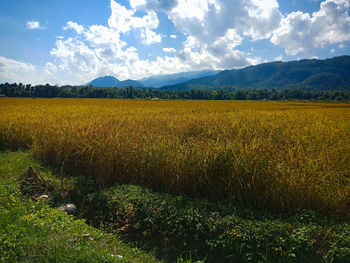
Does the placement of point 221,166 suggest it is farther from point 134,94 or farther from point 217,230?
point 134,94

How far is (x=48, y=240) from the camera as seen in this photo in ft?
8.97

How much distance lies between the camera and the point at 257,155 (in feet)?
14.1

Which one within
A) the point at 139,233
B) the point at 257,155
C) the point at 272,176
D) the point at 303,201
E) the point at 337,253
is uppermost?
the point at 257,155

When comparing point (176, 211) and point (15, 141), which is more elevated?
point (15, 141)

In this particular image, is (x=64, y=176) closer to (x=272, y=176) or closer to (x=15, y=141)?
(x=15, y=141)

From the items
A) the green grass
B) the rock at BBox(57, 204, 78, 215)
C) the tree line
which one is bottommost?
the rock at BBox(57, 204, 78, 215)

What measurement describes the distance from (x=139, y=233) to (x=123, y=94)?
86.4 metres

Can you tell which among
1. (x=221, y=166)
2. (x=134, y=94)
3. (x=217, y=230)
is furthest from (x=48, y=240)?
(x=134, y=94)

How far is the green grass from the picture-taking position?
8.37 ft

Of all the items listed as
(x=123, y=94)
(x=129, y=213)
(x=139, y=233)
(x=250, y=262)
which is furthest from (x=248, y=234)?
(x=123, y=94)

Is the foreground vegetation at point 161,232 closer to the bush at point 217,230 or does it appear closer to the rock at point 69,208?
the bush at point 217,230

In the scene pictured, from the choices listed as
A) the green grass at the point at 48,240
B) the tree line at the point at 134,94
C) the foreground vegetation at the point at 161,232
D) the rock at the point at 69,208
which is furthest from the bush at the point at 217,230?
the tree line at the point at 134,94

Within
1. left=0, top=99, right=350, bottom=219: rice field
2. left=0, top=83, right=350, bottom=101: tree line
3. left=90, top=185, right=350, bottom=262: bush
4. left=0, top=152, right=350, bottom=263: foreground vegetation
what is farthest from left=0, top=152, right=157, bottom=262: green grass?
left=0, top=83, right=350, bottom=101: tree line

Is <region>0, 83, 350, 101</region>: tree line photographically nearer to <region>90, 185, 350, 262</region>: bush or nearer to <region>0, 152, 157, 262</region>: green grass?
<region>90, 185, 350, 262</region>: bush
